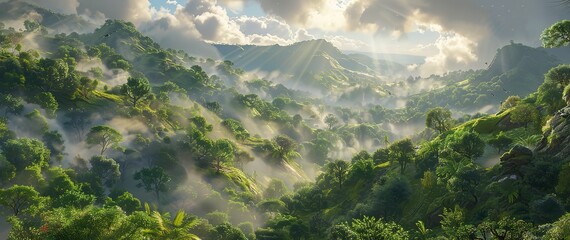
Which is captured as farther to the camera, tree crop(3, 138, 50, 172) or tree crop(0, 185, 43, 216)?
tree crop(3, 138, 50, 172)

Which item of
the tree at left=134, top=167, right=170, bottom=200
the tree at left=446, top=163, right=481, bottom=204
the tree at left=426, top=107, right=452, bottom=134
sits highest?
the tree at left=426, top=107, right=452, bottom=134

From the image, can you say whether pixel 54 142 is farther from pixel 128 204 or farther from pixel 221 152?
pixel 221 152

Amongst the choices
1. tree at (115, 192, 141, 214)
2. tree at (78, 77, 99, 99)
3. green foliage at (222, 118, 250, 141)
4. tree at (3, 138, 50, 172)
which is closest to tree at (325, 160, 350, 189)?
tree at (115, 192, 141, 214)

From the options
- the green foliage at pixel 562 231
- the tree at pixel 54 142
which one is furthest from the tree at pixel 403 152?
the tree at pixel 54 142

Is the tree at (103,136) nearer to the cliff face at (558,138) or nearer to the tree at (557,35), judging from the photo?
the cliff face at (558,138)

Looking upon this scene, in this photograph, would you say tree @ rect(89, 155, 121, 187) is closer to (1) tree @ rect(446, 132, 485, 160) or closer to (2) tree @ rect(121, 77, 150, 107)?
(2) tree @ rect(121, 77, 150, 107)

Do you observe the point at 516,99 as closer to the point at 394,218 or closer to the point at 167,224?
the point at 394,218
